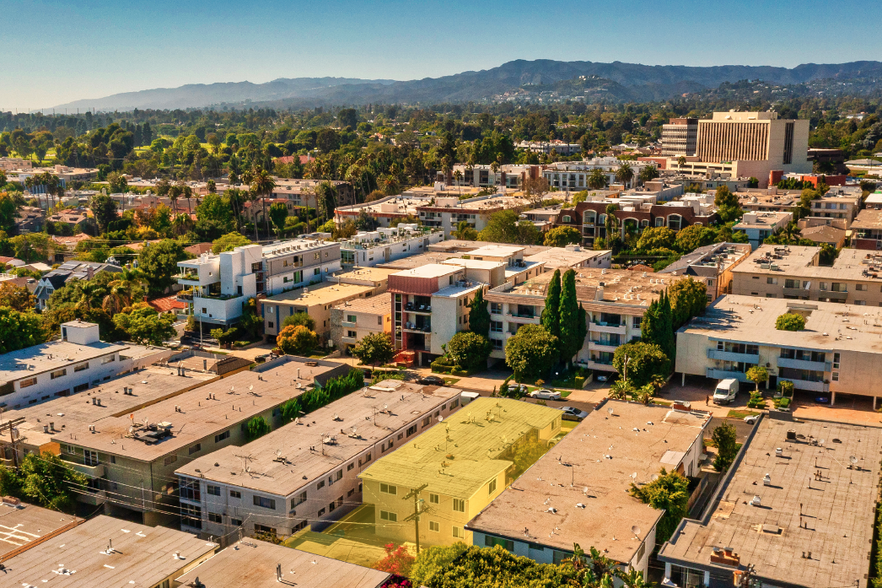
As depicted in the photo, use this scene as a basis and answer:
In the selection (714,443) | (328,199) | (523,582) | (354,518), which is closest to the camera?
(523,582)

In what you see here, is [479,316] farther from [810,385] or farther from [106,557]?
[106,557]

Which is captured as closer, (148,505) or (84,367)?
(148,505)

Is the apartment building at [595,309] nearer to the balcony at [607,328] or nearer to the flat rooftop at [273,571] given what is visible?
the balcony at [607,328]

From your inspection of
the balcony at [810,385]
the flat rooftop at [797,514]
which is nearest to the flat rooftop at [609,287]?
the balcony at [810,385]

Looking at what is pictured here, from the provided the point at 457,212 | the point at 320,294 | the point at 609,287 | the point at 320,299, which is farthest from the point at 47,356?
the point at 457,212

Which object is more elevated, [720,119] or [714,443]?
[720,119]

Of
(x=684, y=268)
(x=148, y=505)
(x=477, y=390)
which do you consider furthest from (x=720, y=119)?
(x=148, y=505)

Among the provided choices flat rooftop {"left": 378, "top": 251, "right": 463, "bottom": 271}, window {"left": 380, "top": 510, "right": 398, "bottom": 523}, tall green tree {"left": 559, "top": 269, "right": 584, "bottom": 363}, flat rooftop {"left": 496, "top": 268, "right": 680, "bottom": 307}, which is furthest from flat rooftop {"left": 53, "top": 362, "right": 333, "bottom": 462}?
flat rooftop {"left": 378, "top": 251, "right": 463, "bottom": 271}

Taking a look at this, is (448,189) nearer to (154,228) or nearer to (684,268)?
(154,228)
